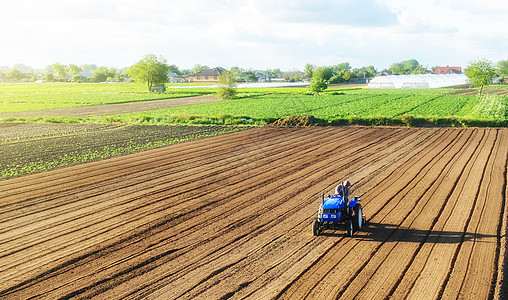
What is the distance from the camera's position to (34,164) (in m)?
21.0

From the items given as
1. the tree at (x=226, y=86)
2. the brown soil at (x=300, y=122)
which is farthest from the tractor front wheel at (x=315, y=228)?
the tree at (x=226, y=86)

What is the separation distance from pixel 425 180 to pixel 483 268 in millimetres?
7997

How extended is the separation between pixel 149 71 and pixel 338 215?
8470 centimetres

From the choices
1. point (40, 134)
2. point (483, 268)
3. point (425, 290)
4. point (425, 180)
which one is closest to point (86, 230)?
point (425, 290)

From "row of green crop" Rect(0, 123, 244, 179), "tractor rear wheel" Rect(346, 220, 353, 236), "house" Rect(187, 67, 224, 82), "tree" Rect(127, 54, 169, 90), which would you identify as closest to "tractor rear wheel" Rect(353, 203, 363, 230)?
"tractor rear wheel" Rect(346, 220, 353, 236)

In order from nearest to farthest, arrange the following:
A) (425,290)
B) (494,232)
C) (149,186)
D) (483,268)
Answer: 1. (425,290)
2. (483,268)
3. (494,232)
4. (149,186)

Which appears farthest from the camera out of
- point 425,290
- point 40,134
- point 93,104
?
point 93,104

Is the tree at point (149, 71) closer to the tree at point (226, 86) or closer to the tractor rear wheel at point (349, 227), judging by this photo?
the tree at point (226, 86)

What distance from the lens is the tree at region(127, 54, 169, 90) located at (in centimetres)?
8944

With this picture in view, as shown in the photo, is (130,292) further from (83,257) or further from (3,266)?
(3,266)

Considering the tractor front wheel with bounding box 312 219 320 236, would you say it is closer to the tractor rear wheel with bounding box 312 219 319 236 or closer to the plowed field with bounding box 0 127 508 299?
the tractor rear wheel with bounding box 312 219 319 236

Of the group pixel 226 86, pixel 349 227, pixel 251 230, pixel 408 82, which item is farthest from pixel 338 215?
pixel 408 82

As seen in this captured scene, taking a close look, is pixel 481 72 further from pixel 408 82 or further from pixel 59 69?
pixel 59 69

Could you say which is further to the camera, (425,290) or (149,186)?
(149,186)
